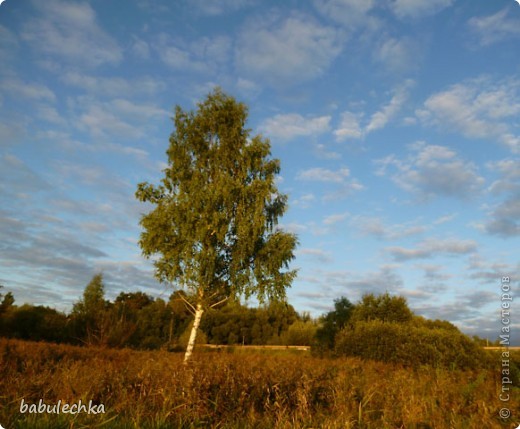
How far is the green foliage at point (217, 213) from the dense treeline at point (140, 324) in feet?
5.92

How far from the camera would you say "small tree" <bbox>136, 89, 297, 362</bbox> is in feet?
60.8

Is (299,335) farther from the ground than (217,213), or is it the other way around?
(217,213)

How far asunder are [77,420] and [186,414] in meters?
1.21

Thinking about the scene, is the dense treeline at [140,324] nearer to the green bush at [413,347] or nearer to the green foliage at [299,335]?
the green foliage at [299,335]

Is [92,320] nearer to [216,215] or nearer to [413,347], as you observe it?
[216,215]

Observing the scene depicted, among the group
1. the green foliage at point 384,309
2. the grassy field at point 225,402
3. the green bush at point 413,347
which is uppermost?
the green foliage at point 384,309

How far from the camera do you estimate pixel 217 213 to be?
60.0ft

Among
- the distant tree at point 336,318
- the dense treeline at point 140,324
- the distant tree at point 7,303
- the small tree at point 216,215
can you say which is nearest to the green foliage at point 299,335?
the dense treeline at point 140,324

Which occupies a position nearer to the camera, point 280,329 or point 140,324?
point 140,324

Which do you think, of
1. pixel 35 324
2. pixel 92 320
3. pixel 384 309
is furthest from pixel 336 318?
pixel 35 324

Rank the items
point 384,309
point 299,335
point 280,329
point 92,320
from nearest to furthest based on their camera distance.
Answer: point 384,309 → point 92,320 → point 299,335 → point 280,329

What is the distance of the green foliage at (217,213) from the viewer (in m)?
18.5

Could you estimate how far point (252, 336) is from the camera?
1635 inches

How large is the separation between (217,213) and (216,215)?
20cm
